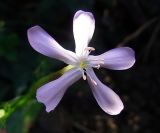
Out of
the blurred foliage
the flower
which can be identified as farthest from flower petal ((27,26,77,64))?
the blurred foliage

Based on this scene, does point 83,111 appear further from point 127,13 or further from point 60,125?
point 127,13

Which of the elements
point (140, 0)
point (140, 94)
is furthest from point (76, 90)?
point (140, 0)

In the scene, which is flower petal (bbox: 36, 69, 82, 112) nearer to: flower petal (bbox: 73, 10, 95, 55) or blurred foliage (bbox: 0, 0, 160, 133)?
flower petal (bbox: 73, 10, 95, 55)

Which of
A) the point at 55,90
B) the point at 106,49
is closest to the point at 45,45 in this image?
the point at 55,90

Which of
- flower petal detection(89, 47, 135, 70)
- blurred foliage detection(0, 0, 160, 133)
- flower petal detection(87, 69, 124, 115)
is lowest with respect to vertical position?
blurred foliage detection(0, 0, 160, 133)

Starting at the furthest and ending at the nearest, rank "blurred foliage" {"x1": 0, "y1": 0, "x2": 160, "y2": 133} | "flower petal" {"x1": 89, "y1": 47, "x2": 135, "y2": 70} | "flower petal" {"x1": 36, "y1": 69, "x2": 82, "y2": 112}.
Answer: "blurred foliage" {"x1": 0, "y1": 0, "x2": 160, "y2": 133}
"flower petal" {"x1": 89, "y1": 47, "x2": 135, "y2": 70}
"flower petal" {"x1": 36, "y1": 69, "x2": 82, "y2": 112}

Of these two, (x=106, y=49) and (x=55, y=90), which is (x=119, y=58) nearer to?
(x=55, y=90)

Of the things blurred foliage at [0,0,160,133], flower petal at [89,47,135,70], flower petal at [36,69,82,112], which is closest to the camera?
flower petal at [36,69,82,112]
